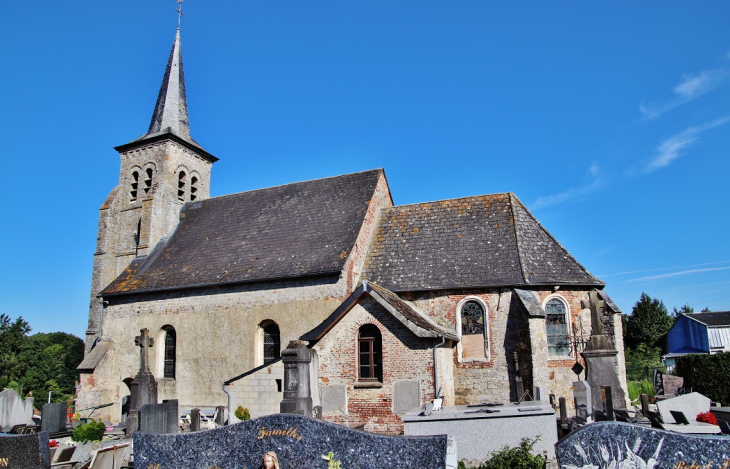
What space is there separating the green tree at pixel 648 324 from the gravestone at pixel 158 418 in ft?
150

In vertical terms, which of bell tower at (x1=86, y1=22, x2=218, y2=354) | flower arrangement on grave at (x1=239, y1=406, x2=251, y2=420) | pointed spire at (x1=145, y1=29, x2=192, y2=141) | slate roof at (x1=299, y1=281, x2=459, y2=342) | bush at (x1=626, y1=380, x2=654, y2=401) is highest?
pointed spire at (x1=145, y1=29, x2=192, y2=141)

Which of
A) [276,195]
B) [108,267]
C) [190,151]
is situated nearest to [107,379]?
[108,267]

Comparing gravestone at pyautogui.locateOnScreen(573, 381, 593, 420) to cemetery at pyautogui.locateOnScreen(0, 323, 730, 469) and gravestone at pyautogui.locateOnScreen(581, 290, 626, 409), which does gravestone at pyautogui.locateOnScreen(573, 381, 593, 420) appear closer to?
cemetery at pyautogui.locateOnScreen(0, 323, 730, 469)

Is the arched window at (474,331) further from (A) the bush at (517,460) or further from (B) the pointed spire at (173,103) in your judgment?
(B) the pointed spire at (173,103)

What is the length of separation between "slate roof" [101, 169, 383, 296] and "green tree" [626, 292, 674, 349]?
37.3 metres

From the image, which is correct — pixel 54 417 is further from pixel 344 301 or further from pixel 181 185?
pixel 181 185

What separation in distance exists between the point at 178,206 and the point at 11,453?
1886cm

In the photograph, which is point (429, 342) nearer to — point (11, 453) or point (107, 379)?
point (11, 453)

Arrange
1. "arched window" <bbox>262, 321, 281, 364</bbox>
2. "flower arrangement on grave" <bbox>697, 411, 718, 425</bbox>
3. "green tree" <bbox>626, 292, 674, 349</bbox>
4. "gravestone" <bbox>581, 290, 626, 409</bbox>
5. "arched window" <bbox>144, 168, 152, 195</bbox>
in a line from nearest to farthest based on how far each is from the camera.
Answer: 1. "flower arrangement on grave" <bbox>697, 411, 718, 425</bbox>
2. "gravestone" <bbox>581, 290, 626, 409</bbox>
3. "arched window" <bbox>262, 321, 281, 364</bbox>
4. "arched window" <bbox>144, 168, 152, 195</bbox>
5. "green tree" <bbox>626, 292, 674, 349</bbox>

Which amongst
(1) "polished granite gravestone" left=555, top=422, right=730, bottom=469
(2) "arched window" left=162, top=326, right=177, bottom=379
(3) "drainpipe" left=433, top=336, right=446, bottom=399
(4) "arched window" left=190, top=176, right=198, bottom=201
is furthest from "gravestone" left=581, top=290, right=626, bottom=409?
(4) "arched window" left=190, top=176, right=198, bottom=201

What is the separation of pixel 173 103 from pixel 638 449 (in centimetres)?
2715

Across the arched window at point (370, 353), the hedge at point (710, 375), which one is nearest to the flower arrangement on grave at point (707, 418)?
the arched window at point (370, 353)

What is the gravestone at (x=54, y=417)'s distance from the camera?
48.1ft

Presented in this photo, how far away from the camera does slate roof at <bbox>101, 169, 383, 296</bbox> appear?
19141 mm
